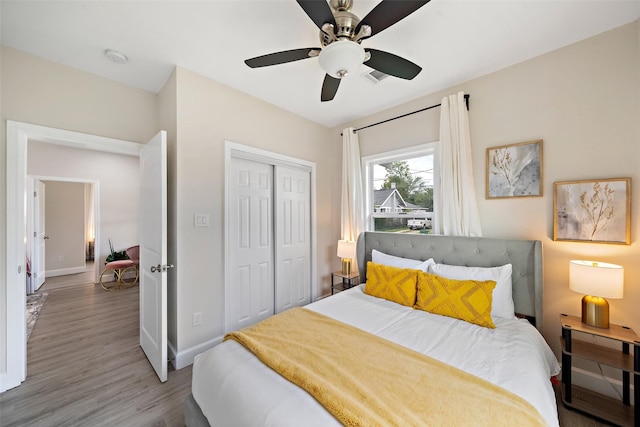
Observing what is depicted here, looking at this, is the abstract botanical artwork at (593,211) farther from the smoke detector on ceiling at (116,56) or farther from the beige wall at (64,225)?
the beige wall at (64,225)

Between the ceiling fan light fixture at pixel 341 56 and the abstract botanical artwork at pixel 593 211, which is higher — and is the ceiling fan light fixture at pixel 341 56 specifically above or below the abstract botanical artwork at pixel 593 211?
above

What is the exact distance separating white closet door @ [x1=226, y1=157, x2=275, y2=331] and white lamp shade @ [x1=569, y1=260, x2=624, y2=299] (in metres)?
2.78

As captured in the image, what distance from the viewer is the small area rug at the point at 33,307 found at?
2.88m

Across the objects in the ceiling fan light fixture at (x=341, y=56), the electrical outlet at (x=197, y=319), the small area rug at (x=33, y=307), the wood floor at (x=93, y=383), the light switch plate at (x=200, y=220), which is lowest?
the wood floor at (x=93, y=383)

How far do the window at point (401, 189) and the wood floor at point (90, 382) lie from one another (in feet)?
8.78

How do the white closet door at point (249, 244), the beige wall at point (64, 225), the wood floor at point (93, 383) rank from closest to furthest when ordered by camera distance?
the wood floor at point (93, 383) < the white closet door at point (249, 244) < the beige wall at point (64, 225)

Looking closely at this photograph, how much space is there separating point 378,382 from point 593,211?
2.11m

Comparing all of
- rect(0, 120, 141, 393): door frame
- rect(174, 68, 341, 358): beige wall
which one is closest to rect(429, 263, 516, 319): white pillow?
rect(174, 68, 341, 358): beige wall

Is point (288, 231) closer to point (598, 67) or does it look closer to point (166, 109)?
point (166, 109)

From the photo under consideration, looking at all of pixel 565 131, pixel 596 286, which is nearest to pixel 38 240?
pixel 596 286

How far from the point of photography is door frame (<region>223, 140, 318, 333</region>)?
96.7 inches

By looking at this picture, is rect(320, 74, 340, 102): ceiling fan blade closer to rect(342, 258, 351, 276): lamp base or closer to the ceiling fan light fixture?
the ceiling fan light fixture

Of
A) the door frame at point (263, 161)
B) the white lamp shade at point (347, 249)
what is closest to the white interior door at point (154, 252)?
the door frame at point (263, 161)

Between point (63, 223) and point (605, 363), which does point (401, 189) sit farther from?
point (63, 223)
